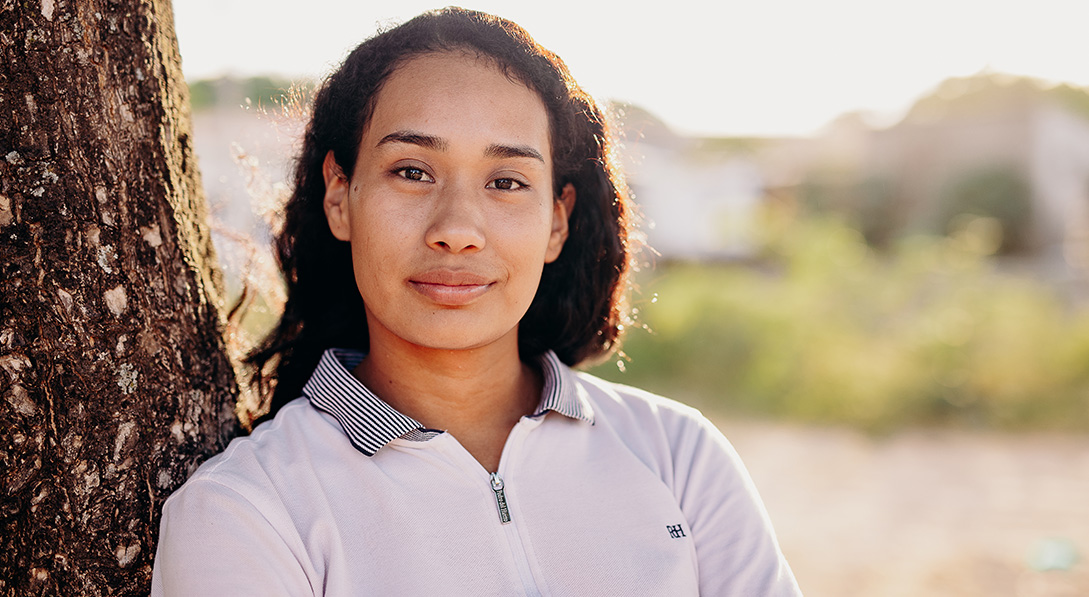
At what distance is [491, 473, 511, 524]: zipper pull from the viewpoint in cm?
160

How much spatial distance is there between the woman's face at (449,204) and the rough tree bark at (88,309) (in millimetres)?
386

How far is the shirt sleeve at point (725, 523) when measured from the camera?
1.68 metres

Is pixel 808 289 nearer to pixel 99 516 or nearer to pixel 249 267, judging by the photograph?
pixel 249 267

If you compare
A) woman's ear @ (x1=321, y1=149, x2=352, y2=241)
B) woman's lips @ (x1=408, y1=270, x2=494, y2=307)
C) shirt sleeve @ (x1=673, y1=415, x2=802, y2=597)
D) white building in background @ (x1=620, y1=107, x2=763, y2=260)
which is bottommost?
white building in background @ (x1=620, y1=107, x2=763, y2=260)

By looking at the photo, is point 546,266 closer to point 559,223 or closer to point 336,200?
point 559,223

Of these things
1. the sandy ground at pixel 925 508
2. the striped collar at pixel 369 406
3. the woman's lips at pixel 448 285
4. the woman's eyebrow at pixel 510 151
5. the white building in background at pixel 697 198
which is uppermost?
the woman's eyebrow at pixel 510 151

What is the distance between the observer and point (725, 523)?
5.72 ft

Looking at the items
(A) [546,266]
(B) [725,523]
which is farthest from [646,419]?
(A) [546,266]

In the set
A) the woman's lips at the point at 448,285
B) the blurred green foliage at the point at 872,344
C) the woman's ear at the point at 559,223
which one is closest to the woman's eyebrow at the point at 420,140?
the woman's lips at the point at 448,285

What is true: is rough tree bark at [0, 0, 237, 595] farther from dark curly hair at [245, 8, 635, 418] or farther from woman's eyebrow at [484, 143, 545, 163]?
woman's eyebrow at [484, 143, 545, 163]

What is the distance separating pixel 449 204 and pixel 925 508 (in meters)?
4.98

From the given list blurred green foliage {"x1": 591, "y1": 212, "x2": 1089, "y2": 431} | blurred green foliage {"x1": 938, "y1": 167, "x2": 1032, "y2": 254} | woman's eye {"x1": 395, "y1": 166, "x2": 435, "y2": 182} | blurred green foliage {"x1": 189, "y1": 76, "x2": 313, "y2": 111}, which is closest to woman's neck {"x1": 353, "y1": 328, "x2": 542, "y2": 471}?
woman's eye {"x1": 395, "y1": 166, "x2": 435, "y2": 182}

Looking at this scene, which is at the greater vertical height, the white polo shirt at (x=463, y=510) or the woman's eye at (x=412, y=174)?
the woman's eye at (x=412, y=174)

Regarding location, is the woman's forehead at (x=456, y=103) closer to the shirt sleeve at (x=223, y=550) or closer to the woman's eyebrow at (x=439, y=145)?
the woman's eyebrow at (x=439, y=145)
